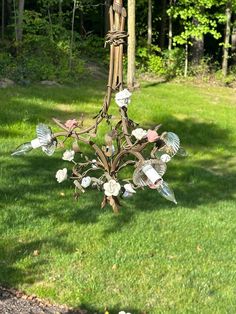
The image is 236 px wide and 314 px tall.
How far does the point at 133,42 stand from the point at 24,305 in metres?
14.8

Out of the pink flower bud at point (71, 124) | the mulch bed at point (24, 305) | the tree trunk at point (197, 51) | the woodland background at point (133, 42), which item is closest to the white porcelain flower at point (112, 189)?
the pink flower bud at point (71, 124)

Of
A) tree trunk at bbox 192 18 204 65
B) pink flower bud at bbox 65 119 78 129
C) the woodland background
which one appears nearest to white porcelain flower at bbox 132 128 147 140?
pink flower bud at bbox 65 119 78 129

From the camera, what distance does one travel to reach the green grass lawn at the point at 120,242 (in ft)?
16.5

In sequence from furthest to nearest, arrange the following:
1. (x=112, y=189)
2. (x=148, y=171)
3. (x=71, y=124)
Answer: (x=71, y=124)
(x=112, y=189)
(x=148, y=171)

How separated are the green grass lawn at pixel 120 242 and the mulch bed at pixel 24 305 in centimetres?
10

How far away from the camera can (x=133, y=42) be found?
18.5 metres

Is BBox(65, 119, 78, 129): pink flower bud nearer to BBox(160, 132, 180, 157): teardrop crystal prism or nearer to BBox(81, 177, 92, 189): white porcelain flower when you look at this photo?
BBox(81, 177, 92, 189): white porcelain flower

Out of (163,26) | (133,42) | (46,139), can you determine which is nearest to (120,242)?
(46,139)

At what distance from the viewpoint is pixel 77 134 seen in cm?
200

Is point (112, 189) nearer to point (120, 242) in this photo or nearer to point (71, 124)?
point (71, 124)

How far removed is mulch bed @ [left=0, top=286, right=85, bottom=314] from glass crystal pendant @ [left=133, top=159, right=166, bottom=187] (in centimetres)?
316

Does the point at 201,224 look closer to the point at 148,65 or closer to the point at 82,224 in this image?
the point at 82,224

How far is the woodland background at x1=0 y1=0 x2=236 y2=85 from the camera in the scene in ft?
64.2

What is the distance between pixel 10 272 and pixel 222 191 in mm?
5409
